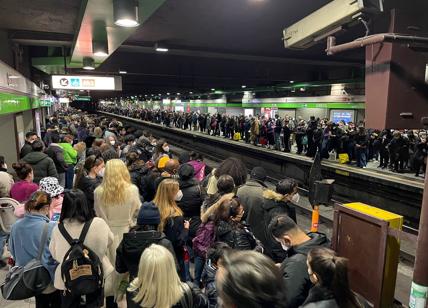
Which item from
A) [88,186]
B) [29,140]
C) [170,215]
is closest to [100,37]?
[29,140]

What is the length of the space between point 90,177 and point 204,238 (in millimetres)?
2389

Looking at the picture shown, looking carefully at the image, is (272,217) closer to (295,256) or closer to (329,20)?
(295,256)

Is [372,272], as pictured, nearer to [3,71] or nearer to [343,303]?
[343,303]

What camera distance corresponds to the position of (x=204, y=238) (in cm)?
370

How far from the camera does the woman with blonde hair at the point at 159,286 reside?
237 cm

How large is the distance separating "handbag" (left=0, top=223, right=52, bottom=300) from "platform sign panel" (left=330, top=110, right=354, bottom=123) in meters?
21.2

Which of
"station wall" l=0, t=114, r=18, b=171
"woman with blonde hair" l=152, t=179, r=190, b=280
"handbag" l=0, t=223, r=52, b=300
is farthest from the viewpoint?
"station wall" l=0, t=114, r=18, b=171

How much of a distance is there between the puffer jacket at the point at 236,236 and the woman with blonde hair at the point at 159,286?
3.01ft

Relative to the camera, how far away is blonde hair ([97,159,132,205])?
13.2ft

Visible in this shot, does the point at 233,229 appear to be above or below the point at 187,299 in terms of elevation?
above

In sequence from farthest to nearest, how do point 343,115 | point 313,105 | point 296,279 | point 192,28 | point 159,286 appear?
point 313,105, point 343,115, point 192,28, point 296,279, point 159,286

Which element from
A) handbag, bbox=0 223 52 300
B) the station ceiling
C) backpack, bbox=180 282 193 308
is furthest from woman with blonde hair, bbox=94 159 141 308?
the station ceiling

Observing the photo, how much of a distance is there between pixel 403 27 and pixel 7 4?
7.13 meters

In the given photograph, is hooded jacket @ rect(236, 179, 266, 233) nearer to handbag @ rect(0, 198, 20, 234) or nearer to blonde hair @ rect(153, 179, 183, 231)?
blonde hair @ rect(153, 179, 183, 231)
